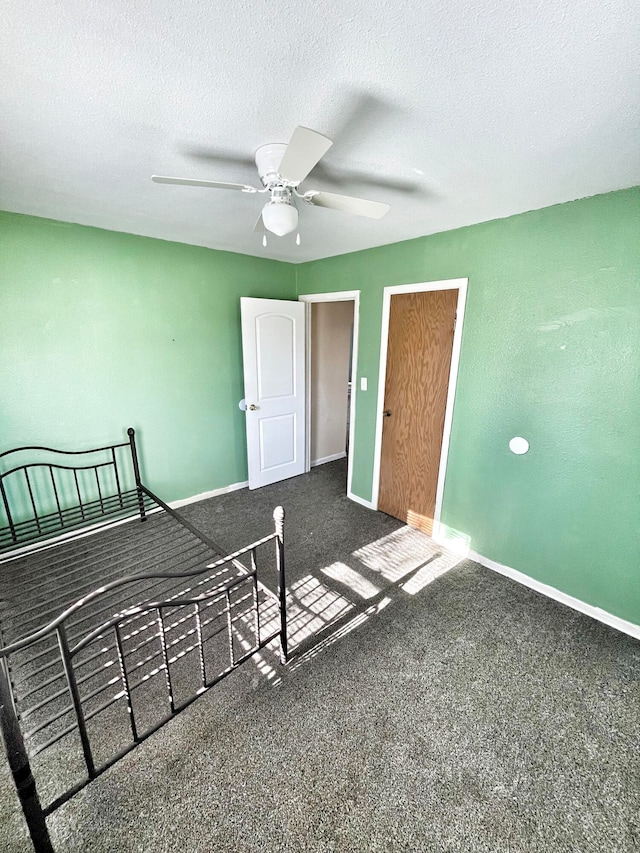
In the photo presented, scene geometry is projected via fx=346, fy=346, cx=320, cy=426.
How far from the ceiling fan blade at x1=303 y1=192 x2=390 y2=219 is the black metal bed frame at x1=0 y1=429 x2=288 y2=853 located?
1.35 m

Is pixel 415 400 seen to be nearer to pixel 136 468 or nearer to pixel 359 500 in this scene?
pixel 359 500

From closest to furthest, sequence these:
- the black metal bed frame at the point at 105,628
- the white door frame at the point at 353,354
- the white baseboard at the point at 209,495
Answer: the black metal bed frame at the point at 105,628, the white door frame at the point at 353,354, the white baseboard at the point at 209,495

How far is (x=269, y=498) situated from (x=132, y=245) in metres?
2.53

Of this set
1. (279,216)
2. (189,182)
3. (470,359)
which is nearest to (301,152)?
(279,216)

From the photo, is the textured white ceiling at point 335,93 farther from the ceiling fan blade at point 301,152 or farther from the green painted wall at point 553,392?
the green painted wall at point 553,392

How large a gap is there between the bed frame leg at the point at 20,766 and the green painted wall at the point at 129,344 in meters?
2.05

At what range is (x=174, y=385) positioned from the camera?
316 cm

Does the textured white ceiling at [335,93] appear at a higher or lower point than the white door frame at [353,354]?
higher

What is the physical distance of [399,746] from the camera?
4.79 ft

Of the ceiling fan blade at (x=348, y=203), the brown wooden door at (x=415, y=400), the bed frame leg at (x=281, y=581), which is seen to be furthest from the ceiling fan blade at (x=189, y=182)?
the brown wooden door at (x=415, y=400)

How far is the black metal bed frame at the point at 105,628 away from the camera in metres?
1.14

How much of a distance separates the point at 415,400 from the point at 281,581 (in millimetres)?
1881

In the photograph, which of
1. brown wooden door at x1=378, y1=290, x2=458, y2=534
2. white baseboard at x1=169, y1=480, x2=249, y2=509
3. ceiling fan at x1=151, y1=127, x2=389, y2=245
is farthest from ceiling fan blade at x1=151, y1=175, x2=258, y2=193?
white baseboard at x1=169, y1=480, x2=249, y2=509

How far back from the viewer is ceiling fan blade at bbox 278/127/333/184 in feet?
3.34
